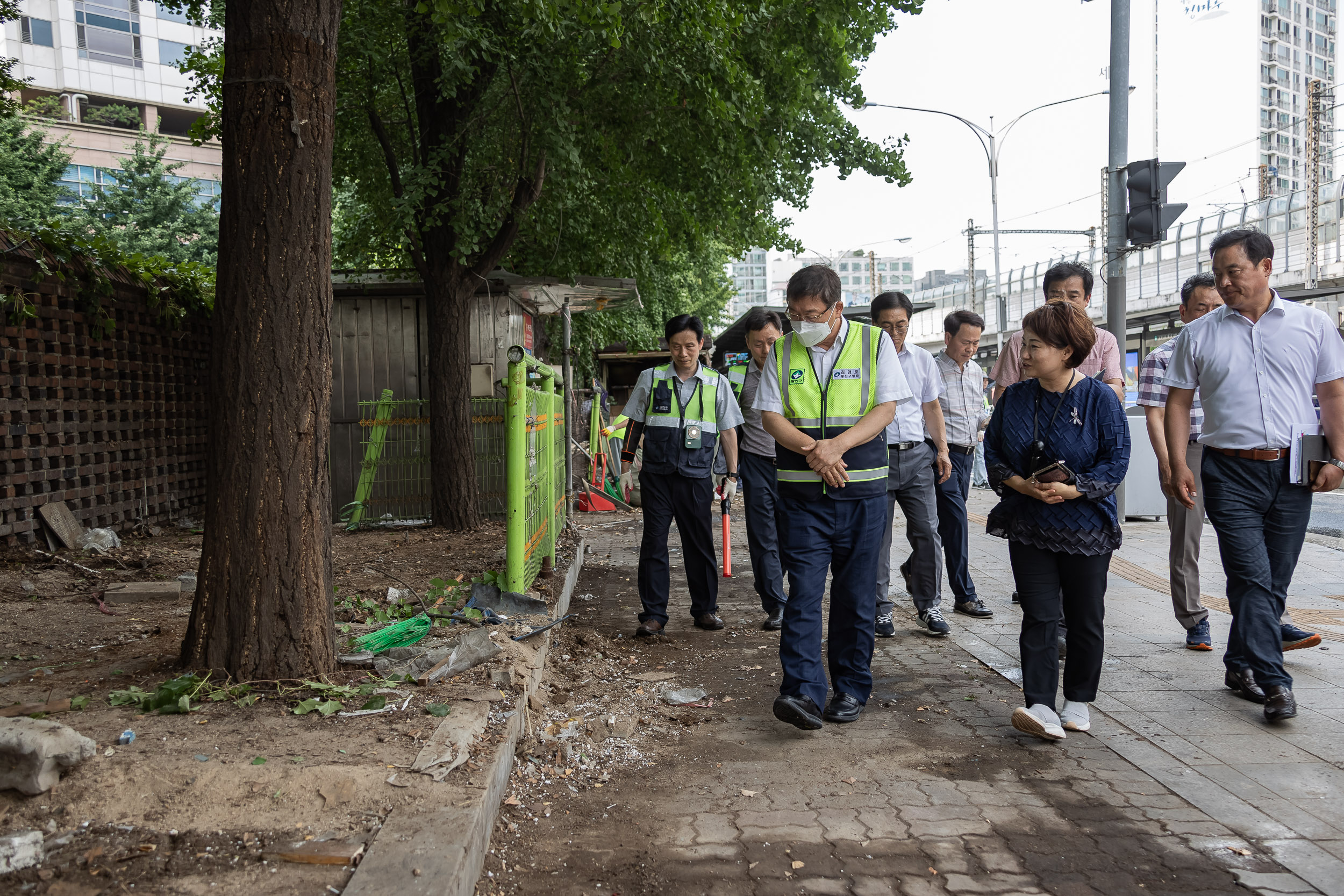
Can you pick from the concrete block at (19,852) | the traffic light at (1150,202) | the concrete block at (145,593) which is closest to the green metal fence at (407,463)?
the concrete block at (145,593)

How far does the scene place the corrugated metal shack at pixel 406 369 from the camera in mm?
12039

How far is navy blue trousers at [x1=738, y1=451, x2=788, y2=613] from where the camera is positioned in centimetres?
670

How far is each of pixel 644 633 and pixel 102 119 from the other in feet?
177

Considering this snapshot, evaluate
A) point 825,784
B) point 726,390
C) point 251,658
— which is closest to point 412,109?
point 726,390

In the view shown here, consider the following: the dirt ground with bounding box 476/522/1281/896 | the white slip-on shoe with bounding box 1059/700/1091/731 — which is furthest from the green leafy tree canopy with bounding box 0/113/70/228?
the white slip-on shoe with bounding box 1059/700/1091/731

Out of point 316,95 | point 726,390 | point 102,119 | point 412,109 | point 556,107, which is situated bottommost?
point 726,390

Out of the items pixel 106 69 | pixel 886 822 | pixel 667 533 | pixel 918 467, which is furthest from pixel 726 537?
pixel 106 69

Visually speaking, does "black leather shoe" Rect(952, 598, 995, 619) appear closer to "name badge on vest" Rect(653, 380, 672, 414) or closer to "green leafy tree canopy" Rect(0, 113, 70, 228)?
"name badge on vest" Rect(653, 380, 672, 414)

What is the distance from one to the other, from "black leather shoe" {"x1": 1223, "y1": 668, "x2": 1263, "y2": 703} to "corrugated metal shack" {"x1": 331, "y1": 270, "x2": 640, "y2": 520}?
28.0ft

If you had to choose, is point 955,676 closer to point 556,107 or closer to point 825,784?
point 825,784

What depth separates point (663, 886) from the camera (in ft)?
9.67

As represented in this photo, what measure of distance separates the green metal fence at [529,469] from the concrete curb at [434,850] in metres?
2.57

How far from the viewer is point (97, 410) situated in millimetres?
9469

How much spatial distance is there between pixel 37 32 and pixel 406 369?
51459 millimetres
